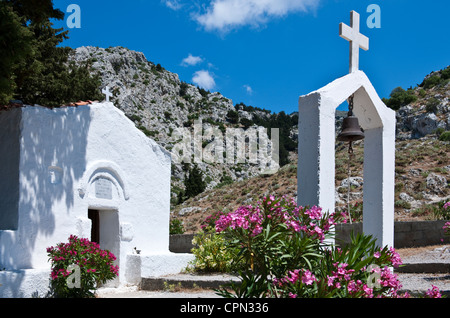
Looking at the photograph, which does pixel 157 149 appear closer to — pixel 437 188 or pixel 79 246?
pixel 79 246

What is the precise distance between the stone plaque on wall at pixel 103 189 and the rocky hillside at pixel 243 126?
996 cm

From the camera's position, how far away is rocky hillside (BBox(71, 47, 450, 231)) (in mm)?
22359

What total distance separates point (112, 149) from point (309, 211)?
6.95m

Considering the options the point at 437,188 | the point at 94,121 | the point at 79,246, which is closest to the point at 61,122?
the point at 94,121

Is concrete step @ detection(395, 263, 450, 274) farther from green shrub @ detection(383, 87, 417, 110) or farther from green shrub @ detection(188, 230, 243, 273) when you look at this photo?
green shrub @ detection(383, 87, 417, 110)

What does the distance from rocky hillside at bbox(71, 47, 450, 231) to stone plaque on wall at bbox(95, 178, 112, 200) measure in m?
9.96

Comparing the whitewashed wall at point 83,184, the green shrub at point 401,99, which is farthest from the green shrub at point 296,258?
the green shrub at point 401,99

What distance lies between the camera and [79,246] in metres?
8.69

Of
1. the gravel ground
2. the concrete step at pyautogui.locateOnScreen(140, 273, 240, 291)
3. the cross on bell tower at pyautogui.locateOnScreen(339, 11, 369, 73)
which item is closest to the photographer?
the cross on bell tower at pyautogui.locateOnScreen(339, 11, 369, 73)

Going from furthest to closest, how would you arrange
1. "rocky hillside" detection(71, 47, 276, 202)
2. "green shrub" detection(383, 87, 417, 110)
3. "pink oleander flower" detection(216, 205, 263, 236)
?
"rocky hillside" detection(71, 47, 276, 202) < "green shrub" detection(383, 87, 417, 110) < "pink oleander flower" detection(216, 205, 263, 236)

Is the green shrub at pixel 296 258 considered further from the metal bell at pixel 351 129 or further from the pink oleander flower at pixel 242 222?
the metal bell at pixel 351 129

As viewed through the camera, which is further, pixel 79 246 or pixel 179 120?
pixel 179 120

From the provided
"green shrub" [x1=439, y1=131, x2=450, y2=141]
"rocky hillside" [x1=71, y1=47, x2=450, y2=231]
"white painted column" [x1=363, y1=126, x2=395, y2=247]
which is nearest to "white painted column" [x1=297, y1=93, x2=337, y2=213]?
"white painted column" [x1=363, y1=126, x2=395, y2=247]

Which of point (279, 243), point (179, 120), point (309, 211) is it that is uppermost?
point (179, 120)
